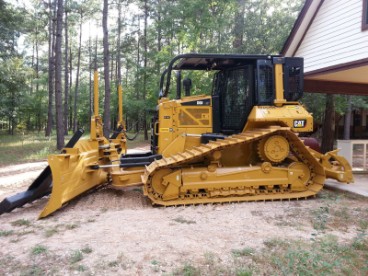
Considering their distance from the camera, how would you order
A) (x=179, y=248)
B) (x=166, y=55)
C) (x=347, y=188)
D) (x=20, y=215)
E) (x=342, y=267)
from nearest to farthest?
1. (x=342, y=267)
2. (x=179, y=248)
3. (x=20, y=215)
4. (x=347, y=188)
5. (x=166, y=55)

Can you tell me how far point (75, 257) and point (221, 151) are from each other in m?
3.65

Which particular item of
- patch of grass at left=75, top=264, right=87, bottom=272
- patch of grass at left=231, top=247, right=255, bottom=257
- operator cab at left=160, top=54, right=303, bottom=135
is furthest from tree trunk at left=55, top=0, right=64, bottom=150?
patch of grass at left=231, top=247, right=255, bottom=257

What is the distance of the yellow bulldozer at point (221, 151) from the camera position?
5.93m

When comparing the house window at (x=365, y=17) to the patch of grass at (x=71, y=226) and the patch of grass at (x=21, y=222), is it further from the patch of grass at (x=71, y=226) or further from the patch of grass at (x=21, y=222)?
the patch of grass at (x=21, y=222)

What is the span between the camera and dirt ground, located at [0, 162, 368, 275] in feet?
11.1

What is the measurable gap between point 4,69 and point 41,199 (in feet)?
40.5

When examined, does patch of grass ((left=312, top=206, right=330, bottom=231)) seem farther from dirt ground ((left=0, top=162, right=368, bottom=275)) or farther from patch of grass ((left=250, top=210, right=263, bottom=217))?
patch of grass ((left=250, top=210, right=263, bottom=217))

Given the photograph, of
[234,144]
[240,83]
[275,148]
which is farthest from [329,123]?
[234,144]

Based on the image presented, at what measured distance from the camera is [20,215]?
537 centimetres

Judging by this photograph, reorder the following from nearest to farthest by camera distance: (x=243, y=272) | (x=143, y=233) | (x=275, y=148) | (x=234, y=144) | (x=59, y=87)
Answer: (x=243, y=272)
(x=143, y=233)
(x=234, y=144)
(x=275, y=148)
(x=59, y=87)

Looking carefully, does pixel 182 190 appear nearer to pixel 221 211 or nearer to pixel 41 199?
pixel 221 211

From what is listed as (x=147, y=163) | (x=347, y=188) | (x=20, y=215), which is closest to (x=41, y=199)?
(x=20, y=215)

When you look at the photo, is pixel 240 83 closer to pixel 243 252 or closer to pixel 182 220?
pixel 182 220

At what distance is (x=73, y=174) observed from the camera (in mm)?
5809
